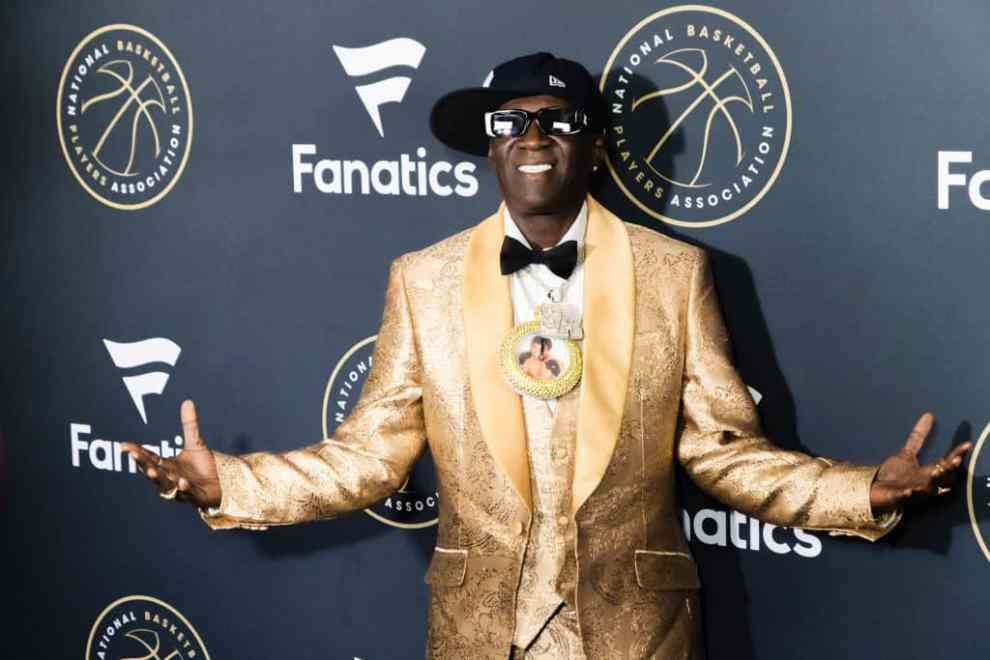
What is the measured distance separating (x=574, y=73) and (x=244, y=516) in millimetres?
1147

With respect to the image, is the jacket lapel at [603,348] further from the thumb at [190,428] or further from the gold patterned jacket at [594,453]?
the thumb at [190,428]

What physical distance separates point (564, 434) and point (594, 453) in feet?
0.23

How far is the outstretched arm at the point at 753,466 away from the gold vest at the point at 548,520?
261 millimetres

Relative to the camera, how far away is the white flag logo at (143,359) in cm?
407

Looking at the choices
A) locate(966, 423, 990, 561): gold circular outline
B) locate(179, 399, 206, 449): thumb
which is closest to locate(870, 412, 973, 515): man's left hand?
locate(966, 423, 990, 561): gold circular outline

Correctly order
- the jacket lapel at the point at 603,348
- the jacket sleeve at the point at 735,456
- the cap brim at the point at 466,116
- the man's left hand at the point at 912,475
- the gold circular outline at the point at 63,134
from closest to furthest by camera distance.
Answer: the man's left hand at the point at 912,475 < the jacket sleeve at the point at 735,456 < the jacket lapel at the point at 603,348 < the cap brim at the point at 466,116 < the gold circular outline at the point at 63,134

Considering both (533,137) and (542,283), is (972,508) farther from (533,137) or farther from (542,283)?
(533,137)

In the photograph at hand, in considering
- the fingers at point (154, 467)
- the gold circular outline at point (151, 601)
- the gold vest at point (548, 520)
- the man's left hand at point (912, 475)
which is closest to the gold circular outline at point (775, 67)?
the gold vest at point (548, 520)

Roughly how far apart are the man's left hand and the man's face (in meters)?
0.83

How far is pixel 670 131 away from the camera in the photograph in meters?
3.33

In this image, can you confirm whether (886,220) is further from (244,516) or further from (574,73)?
(244,516)

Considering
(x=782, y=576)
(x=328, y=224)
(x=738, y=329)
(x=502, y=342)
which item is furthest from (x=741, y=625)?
(x=328, y=224)

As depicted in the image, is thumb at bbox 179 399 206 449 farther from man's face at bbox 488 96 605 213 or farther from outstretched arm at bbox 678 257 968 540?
outstretched arm at bbox 678 257 968 540

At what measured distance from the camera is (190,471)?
10.4ft
